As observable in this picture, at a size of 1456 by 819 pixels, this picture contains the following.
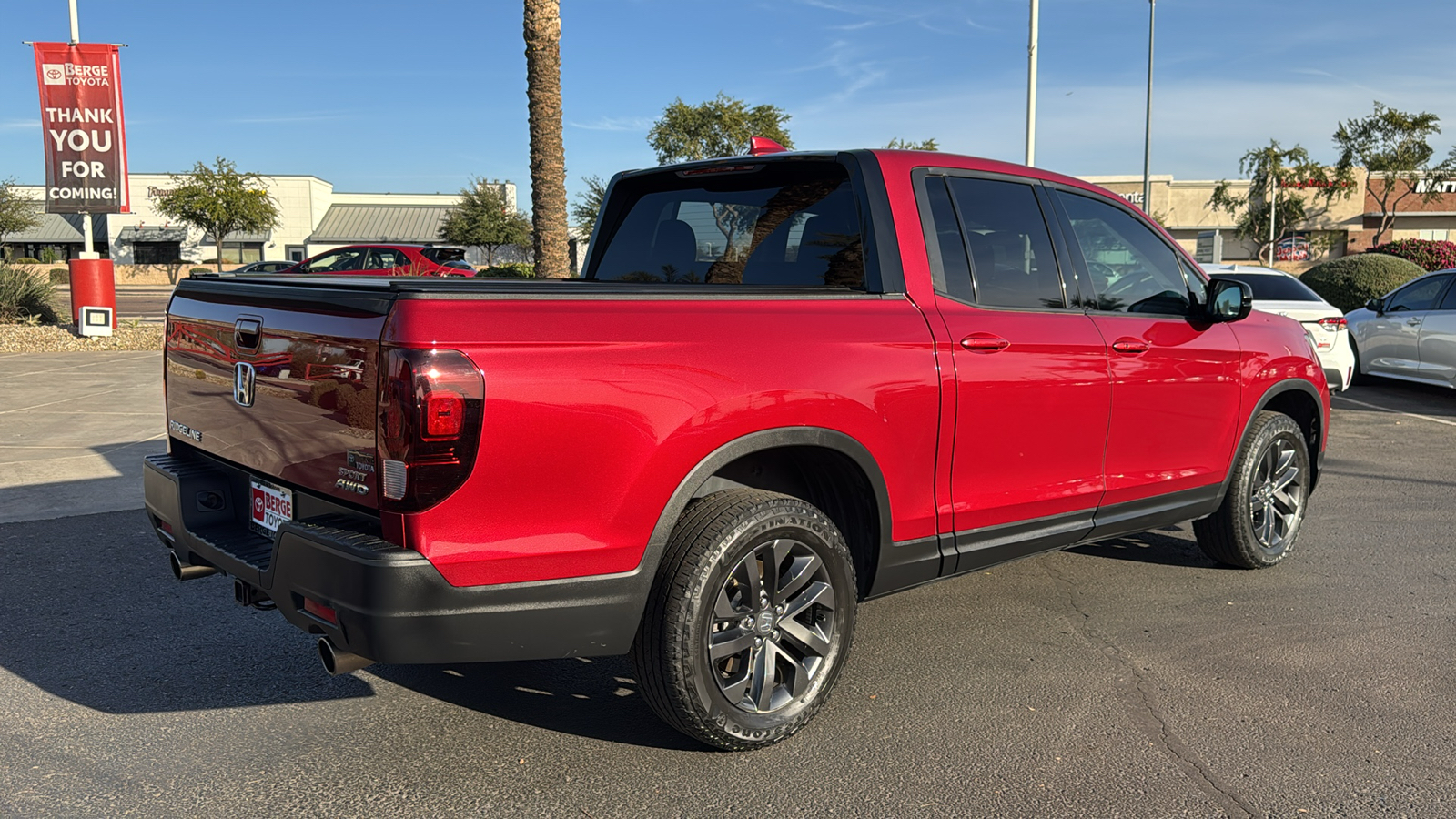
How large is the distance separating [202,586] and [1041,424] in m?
3.82

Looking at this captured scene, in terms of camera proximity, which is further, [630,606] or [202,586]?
[202,586]

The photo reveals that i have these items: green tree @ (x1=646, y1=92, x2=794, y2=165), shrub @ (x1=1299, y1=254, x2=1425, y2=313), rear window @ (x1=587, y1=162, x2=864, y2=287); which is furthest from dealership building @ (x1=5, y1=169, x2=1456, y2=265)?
rear window @ (x1=587, y1=162, x2=864, y2=287)

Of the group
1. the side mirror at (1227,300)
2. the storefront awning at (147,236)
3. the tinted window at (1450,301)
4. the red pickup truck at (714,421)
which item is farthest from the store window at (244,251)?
the side mirror at (1227,300)

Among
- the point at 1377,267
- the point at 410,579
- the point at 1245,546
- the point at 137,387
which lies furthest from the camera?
the point at 1377,267

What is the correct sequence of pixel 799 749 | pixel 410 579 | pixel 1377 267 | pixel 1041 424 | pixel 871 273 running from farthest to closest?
pixel 1377 267
pixel 1041 424
pixel 871 273
pixel 799 749
pixel 410 579

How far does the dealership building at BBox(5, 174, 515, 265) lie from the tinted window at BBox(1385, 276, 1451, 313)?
57.2m

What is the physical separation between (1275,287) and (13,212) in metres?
64.1

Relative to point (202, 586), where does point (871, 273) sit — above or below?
above

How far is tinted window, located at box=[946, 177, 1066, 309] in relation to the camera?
4109mm

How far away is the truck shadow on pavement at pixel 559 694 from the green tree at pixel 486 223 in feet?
183

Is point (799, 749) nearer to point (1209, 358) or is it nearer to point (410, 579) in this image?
point (410, 579)

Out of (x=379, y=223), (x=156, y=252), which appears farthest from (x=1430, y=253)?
(x=156, y=252)

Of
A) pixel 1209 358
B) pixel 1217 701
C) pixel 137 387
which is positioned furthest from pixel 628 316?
pixel 137 387

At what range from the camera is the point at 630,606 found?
10.1 feet
